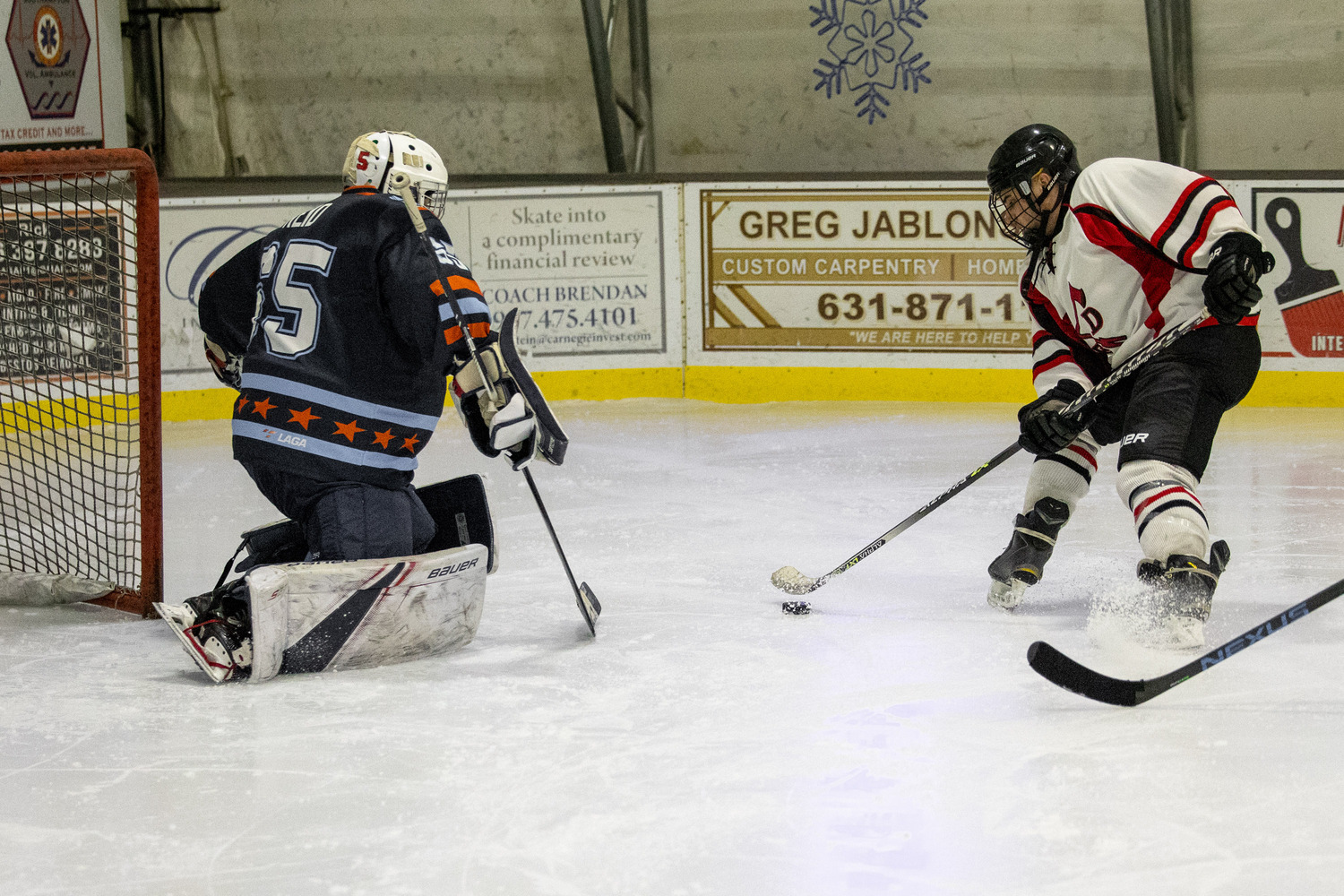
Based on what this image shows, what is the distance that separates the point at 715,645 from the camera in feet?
8.50

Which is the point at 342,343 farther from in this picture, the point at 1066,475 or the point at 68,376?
the point at 68,376

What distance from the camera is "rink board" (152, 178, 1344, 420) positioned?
5.70 metres

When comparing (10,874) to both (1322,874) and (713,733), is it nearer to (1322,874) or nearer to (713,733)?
(713,733)

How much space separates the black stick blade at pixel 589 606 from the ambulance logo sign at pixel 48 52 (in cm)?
474

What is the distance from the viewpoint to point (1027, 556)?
2.85 m

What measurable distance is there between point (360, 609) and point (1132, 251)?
1628 mm

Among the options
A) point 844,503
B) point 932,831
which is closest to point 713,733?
point 932,831

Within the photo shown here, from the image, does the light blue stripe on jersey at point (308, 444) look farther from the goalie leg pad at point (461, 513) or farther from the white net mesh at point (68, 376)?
the white net mesh at point (68, 376)

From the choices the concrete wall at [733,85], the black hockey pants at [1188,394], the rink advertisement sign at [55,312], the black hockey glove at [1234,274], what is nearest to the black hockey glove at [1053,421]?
the black hockey pants at [1188,394]

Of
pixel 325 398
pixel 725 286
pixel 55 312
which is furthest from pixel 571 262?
pixel 325 398

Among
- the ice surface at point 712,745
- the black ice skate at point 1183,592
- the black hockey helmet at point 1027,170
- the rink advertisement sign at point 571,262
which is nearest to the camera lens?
the ice surface at point 712,745

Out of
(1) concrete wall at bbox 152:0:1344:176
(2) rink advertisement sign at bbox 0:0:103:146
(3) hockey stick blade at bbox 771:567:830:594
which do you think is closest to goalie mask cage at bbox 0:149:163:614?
(3) hockey stick blade at bbox 771:567:830:594

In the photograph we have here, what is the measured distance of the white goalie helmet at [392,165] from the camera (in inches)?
101

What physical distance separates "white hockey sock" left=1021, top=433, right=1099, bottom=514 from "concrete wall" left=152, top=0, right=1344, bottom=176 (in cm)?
428
